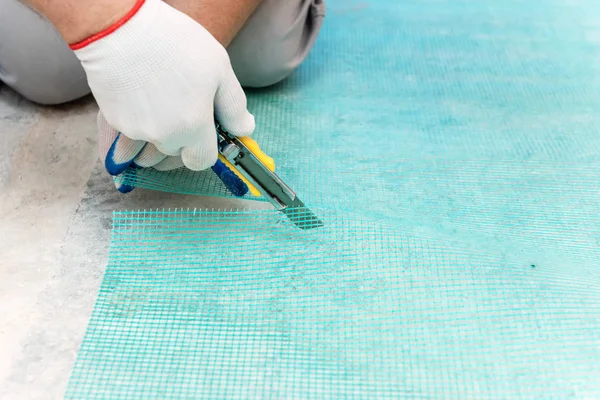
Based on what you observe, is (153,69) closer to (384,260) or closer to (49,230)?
(49,230)

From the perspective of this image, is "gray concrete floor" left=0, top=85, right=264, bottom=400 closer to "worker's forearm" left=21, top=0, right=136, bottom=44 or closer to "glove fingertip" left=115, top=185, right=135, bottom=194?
"glove fingertip" left=115, top=185, right=135, bottom=194

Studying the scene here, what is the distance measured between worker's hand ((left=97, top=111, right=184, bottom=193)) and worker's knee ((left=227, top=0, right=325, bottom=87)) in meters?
0.55

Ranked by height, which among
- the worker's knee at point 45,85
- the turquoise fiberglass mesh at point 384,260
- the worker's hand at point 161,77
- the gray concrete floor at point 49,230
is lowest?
the turquoise fiberglass mesh at point 384,260

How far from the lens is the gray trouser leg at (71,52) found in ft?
5.30

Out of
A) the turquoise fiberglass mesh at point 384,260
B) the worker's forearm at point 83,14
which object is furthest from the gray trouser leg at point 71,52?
the worker's forearm at point 83,14

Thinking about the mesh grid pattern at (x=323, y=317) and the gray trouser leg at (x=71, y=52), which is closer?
A: the mesh grid pattern at (x=323, y=317)

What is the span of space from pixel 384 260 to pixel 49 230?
0.78 m

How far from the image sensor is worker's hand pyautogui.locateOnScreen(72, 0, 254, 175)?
3.31 ft

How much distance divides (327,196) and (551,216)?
57 cm

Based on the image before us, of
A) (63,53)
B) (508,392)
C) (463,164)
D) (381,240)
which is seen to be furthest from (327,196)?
(63,53)

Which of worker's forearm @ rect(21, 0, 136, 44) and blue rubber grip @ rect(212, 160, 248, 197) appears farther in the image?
blue rubber grip @ rect(212, 160, 248, 197)

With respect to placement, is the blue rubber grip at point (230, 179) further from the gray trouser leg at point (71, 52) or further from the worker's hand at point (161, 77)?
the gray trouser leg at point (71, 52)

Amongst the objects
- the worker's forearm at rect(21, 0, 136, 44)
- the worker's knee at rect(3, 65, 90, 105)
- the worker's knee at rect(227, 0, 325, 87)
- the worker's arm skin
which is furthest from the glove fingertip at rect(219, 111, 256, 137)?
the worker's knee at rect(3, 65, 90, 105)

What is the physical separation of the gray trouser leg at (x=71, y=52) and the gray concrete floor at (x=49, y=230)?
0.30 feet
